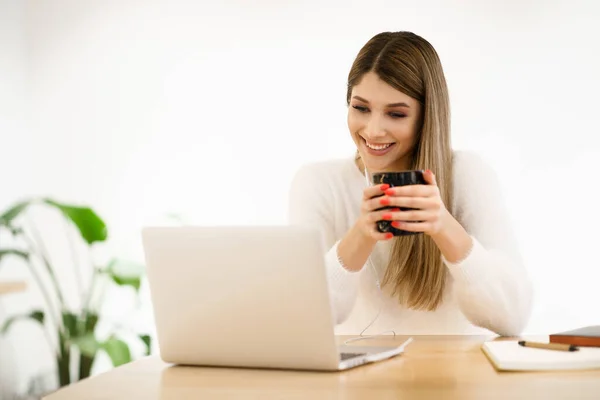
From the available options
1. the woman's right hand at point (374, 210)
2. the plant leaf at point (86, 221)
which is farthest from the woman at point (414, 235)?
the plant leaf at point (86, 221)

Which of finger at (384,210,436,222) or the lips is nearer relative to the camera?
finger at (384,210,436,222)

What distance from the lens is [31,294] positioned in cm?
382

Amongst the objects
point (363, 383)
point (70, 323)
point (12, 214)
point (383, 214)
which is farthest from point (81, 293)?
point (363, 383)

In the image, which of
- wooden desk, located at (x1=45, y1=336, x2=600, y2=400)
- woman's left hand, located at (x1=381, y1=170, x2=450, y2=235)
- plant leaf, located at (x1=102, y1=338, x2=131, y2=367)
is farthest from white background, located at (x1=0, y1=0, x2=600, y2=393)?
wooden desk, located at (x1=45, y1=336, x2=600, y2=400)

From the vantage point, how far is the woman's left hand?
4.59 feet

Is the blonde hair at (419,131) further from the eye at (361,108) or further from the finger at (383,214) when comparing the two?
the finger at (383,214)

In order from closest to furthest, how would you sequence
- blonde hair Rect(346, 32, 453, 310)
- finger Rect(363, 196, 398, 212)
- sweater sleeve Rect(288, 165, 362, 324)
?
finger Rect(363, 196, 398, 212)
blonde hair Rect(346, 32, 453, 310)
sweater sleeve Rect(288, 165, 362, 324)

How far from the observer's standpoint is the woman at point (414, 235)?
1.70 meters

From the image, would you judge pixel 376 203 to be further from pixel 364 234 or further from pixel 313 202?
pixel 313 202

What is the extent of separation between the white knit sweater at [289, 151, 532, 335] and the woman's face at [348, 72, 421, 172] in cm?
19

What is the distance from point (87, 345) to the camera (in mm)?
3248

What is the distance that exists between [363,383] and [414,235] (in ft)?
2.79

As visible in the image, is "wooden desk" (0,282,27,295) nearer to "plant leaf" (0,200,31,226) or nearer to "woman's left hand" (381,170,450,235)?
"plant leaf" (0,200,31,226)

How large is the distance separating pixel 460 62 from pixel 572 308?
1.24 metres
